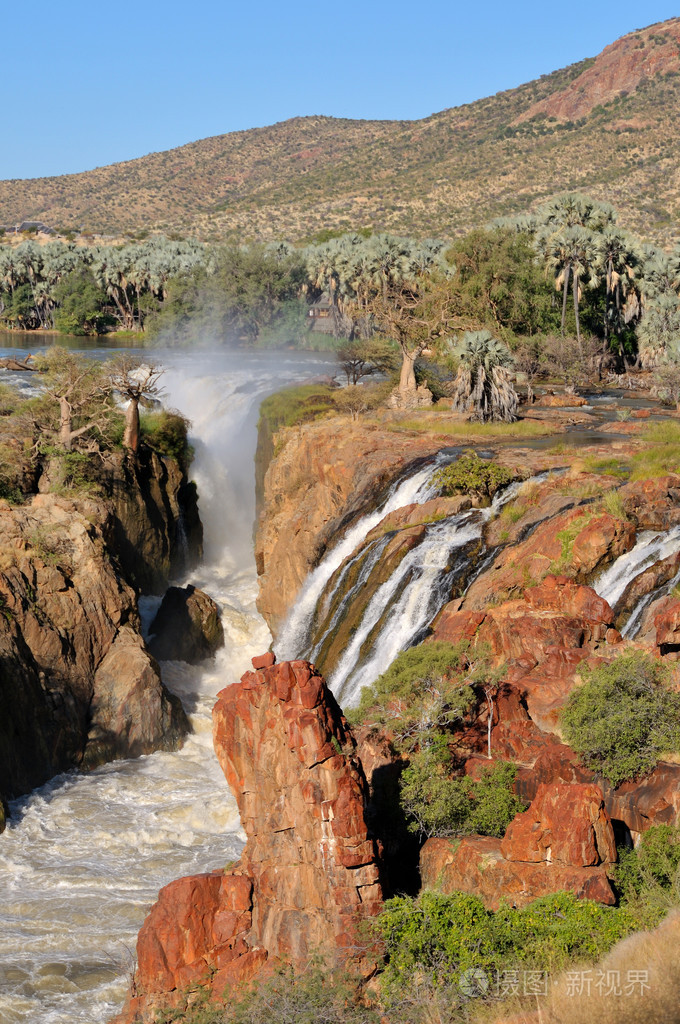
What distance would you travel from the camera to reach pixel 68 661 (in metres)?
27.2

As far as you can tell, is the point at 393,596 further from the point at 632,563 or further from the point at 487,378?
the point at 487,378

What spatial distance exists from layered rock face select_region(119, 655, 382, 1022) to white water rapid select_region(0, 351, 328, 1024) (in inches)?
117

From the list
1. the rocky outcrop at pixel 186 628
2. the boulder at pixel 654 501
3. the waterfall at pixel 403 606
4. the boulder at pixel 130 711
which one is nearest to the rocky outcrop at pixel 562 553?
the boulder at pixel 654 501

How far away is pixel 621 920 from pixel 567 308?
177 feet

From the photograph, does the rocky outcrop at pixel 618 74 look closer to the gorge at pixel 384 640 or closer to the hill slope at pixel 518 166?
the hill slope at pixel 518 166

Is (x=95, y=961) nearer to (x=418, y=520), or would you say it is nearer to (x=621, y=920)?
(x=621, y=920)

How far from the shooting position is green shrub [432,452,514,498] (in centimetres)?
2877

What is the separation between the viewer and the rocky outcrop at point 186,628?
3294 cm

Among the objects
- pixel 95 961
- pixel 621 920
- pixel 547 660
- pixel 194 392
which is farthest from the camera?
pixel 194 392

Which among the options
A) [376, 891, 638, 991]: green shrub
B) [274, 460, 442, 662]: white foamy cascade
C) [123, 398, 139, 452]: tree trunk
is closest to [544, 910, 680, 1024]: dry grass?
[376, 891, 638, 991]: green shrub

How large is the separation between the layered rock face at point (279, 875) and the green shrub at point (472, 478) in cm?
1565

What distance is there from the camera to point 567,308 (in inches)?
2446

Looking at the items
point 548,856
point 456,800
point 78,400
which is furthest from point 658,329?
point 548,856

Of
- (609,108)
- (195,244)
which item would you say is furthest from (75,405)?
(609,108)
